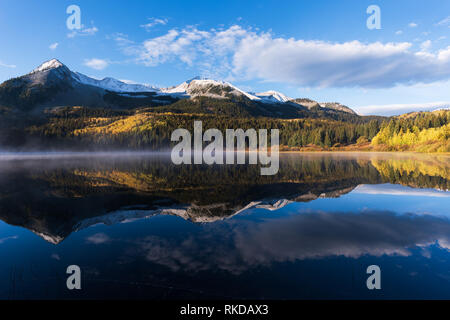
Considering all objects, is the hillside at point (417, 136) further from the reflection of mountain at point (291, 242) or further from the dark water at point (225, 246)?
the reflection of mountain at point (291, 242)

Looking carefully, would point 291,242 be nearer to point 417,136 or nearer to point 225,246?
point 225,246

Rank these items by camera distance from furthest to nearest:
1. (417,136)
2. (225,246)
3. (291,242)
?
(417,136)
(291,242)
(225,246)

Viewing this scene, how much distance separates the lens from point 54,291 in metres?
6.83

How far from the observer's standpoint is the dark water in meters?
6.93

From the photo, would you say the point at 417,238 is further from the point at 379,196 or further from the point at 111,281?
the point at 111,281

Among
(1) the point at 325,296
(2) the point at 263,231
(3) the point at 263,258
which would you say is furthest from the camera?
(2) the point at 263,231

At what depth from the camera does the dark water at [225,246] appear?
693 cm

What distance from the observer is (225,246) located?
32.2 ft

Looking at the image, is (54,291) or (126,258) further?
(126,258)

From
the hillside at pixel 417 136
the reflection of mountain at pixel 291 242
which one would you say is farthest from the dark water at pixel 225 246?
the hillside at pixel 417 136

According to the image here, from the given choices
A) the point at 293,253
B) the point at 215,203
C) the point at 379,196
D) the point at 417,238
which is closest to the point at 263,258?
the point at 293,253

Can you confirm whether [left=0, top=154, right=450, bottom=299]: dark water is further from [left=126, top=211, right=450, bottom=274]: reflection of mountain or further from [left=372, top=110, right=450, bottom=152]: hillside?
[left=372, top=110, right=450, bottom=152]: hillside

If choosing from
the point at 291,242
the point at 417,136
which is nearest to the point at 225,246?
the point at 291,242
